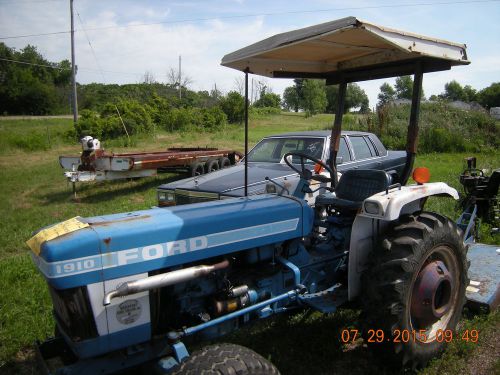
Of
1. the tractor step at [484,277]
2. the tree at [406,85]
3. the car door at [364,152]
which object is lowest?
the tractor step at [484,277]

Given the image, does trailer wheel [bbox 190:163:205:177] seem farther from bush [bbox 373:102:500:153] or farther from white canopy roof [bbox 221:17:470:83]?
bush [bbox 373:102:500:153]

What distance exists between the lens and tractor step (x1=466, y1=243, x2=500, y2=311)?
349 centimetres

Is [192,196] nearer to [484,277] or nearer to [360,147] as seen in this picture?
[360,147]

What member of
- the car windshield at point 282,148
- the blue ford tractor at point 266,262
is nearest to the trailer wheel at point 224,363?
the blue ford tractor at point 266,262

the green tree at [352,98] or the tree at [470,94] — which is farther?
the tree at [470,94]

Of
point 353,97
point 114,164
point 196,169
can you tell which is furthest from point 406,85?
point 114,164

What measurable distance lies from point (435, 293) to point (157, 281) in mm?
1921

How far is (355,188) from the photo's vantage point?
11.2 ft

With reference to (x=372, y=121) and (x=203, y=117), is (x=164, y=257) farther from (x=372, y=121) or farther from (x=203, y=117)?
(x=203, y=117)

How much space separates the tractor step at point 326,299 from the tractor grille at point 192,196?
250 cm

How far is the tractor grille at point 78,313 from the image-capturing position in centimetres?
196

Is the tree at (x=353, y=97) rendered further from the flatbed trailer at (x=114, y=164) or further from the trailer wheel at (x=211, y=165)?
the flatbed trailer at (x=114, y=164)

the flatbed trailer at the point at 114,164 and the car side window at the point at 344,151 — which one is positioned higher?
the car side window at the point at 344,151

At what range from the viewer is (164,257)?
7.18 feet
